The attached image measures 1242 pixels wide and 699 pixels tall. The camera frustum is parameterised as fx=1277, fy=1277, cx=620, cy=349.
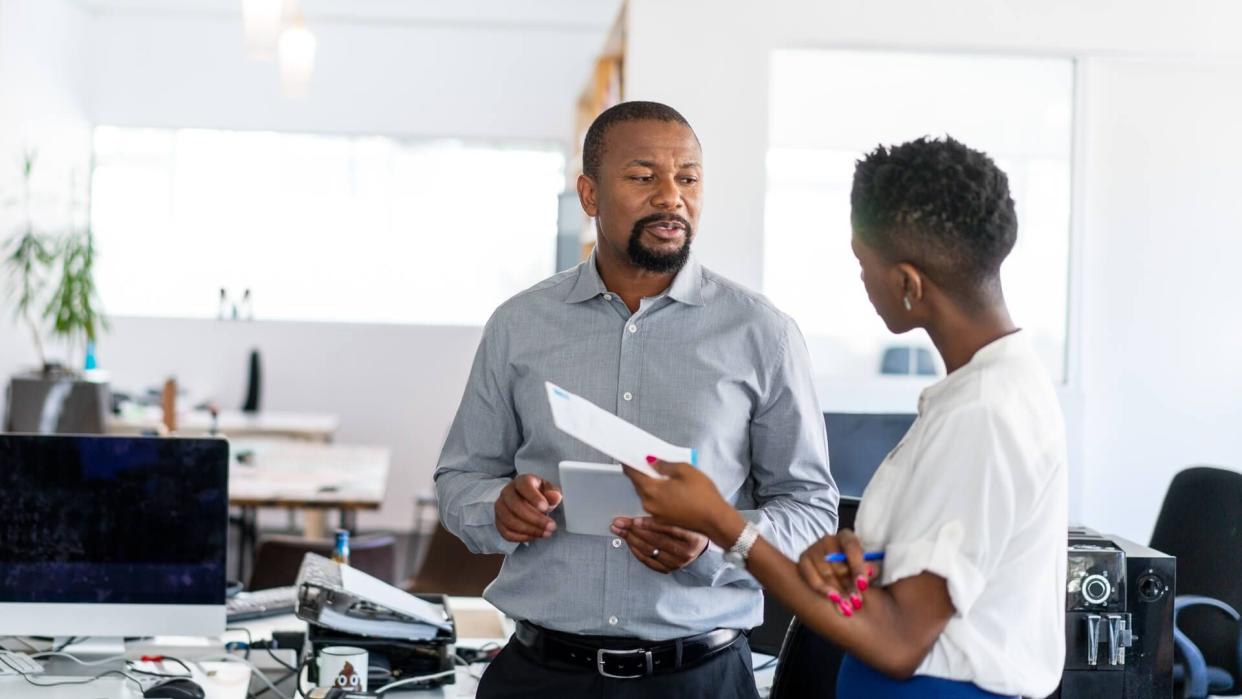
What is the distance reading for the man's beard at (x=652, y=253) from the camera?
205cm

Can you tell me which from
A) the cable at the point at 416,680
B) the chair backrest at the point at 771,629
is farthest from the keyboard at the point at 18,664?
the chair backrest at the point at 771,629

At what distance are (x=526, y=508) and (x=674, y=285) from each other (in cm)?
45

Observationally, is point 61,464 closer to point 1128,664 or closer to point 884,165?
point 884,165

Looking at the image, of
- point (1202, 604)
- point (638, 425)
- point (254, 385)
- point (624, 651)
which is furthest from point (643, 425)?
point (254, 385)

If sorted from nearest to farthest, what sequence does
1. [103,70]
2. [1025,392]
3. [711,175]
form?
[1025,392] < [711,175] < [103,70]

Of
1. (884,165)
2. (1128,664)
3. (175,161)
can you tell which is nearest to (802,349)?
(884,165)

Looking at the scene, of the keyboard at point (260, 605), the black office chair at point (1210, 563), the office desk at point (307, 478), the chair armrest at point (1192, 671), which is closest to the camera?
the keyboard at point (260, 605)

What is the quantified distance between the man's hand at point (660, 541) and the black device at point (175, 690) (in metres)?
0.93

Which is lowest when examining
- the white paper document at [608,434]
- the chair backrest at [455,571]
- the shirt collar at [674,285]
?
the chair backrest at [455,571]

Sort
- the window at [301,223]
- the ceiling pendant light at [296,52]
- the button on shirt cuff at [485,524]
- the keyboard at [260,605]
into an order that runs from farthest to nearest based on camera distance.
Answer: the window at [301,223] → the ceiling pendant light at [296,52] → the keyboard at [260,605] → the button on shirt cuff at [485,524]

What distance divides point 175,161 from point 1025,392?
8.14 meters

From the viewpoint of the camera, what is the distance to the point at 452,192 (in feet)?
28.6

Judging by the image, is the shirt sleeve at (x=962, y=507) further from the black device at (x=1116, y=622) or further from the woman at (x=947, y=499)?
the black device at (x=1116, y=622)

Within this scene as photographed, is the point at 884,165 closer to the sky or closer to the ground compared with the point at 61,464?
closer to the sky
